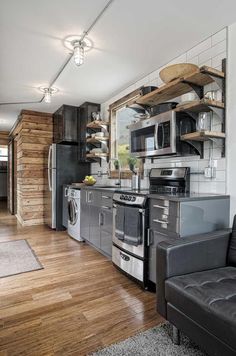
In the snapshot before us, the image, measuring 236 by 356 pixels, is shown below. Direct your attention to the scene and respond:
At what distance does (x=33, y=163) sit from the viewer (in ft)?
16.6

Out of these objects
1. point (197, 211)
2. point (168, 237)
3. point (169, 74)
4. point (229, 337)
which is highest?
point (169, 74)

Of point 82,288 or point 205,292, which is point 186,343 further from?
point 82,288

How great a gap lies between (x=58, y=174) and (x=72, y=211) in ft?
3.04

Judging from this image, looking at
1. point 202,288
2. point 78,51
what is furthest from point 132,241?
point 78,51

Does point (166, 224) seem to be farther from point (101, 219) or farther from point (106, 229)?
point (101, 219)

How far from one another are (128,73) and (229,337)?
3.09 m

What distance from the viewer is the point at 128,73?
10.6ft

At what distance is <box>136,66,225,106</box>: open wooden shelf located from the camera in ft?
6.95

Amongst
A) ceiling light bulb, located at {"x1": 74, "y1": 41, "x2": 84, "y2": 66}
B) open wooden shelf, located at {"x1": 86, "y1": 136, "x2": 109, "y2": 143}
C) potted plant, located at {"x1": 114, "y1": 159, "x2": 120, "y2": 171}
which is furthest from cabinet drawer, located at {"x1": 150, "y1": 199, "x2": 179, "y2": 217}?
open wooden shelf, located at {"x1": 86, "y1": 136, "x2": 109, "y2": 143}

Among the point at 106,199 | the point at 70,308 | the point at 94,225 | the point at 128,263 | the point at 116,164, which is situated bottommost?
the point at 70,308

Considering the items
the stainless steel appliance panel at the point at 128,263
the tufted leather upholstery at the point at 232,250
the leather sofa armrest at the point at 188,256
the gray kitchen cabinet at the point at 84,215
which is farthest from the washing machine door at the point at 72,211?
the tufted leather upholstery at the point at 232,250

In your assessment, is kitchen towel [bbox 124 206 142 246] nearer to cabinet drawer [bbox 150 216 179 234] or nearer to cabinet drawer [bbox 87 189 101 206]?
cabinet drawer [bbox 150 216 179 234]

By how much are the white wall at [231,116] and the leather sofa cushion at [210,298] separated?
2.64ft

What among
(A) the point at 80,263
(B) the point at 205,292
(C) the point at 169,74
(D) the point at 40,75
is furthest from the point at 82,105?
(B) the point at 205,292
